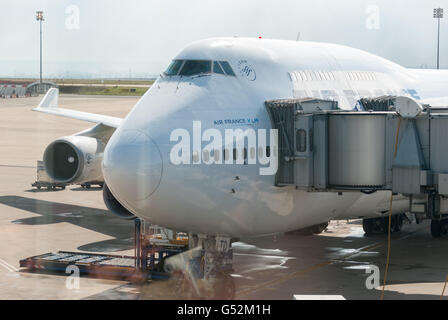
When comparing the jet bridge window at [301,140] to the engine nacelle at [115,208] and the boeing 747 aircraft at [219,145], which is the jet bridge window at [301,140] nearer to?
the boeing 747 aircraft at [219,145]

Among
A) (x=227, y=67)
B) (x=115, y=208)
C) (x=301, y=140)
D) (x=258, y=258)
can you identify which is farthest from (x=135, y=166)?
(x=258, y=258)

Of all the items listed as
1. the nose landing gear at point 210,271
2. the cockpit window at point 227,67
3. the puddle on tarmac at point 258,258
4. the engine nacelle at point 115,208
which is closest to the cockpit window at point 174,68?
the cockpit window at point 227,67

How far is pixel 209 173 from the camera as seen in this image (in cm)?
1789

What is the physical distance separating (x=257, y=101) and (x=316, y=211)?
128 inches

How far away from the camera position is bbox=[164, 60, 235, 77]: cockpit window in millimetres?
19172

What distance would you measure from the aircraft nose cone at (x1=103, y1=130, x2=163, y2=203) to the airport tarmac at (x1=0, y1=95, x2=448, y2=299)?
2.80m

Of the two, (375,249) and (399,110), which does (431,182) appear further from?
(375,249)

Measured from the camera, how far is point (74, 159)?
2878cm

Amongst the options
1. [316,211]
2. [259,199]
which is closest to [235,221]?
[259,199]

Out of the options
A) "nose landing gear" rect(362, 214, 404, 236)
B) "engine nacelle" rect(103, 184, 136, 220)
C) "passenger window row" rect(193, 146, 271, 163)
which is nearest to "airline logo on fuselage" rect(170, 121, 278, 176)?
"passenger window row" rect(193, 146, 271, 163)

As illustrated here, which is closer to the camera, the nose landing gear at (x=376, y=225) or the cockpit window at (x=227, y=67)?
the cockpit window at (x=227, y=67)

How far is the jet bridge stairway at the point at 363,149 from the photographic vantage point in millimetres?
18453

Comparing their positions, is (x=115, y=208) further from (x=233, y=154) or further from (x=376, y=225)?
(x=376, y=225)

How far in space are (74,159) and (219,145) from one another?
11.9 metres
